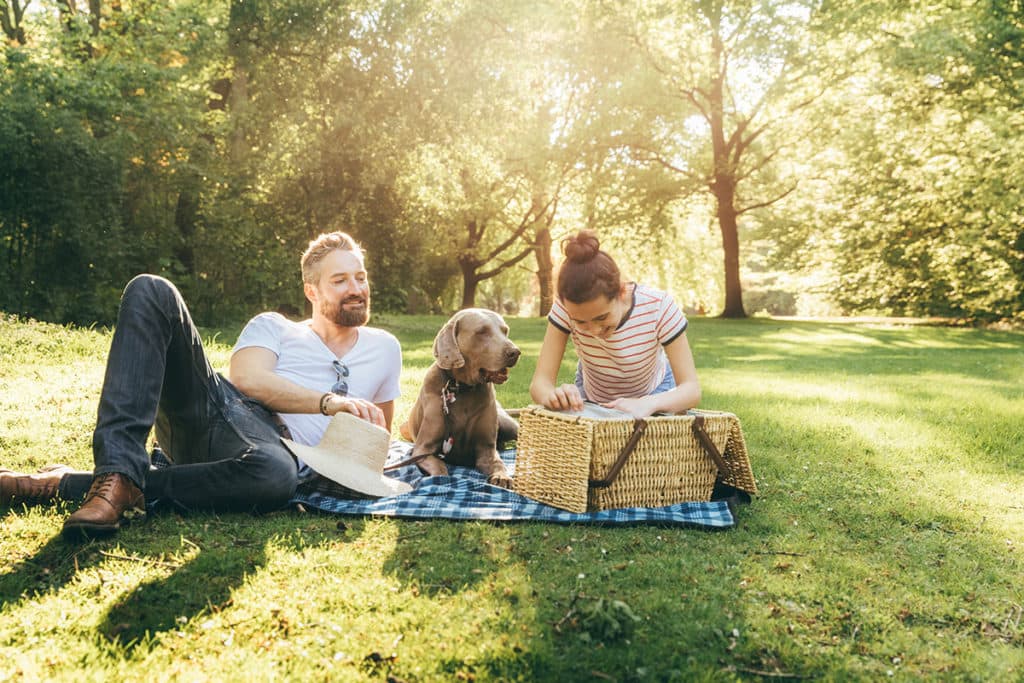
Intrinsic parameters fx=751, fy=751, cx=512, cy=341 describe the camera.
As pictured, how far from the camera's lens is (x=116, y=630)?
2.38m

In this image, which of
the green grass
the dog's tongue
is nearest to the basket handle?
the green grass

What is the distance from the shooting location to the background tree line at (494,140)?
38.7 ft

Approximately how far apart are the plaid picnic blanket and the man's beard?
858 mm

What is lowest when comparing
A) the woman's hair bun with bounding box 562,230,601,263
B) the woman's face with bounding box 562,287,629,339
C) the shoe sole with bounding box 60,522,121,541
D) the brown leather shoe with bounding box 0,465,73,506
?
the shoe sole with bounding box 60,522,121,541

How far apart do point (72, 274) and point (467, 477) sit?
9364 mm

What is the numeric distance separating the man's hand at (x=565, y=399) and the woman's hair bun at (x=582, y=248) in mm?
659

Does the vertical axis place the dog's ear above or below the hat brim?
above

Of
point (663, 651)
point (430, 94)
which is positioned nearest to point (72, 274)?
point (430, 94)

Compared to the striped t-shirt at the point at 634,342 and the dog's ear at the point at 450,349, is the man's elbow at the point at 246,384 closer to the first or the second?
the dog's ear at the point at 450,349

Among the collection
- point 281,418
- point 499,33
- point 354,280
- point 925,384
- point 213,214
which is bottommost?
point 925,384

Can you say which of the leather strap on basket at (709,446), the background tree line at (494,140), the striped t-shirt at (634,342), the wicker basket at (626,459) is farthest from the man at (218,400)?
the background tree line at (494,140)

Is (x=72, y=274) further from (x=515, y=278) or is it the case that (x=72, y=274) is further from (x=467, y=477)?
(x=515, y=278)

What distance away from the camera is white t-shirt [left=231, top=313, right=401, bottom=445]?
4.09 meters

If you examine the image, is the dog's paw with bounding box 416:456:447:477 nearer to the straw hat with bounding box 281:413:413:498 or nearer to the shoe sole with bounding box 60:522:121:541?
the straw hat with bounding box 281:413:413:498
